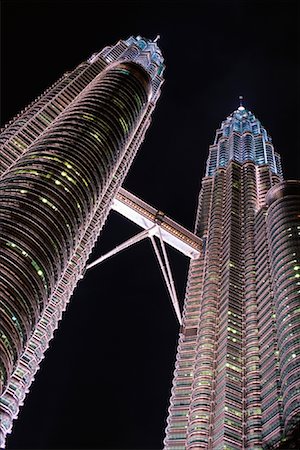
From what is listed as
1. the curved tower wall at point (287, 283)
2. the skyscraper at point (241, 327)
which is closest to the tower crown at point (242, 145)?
the skyscraper at point (241, 327)

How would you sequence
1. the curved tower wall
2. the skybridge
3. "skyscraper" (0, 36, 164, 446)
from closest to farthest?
"skyscraper" (0, 36, 164, 446) → the curved tower wall → the skybridge

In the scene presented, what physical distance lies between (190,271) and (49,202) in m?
40.5

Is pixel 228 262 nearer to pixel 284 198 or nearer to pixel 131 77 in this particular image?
pixel 284 198

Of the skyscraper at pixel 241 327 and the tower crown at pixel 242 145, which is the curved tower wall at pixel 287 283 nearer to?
the skyscraper at pixel 241 327

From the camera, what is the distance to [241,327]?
2889 inches

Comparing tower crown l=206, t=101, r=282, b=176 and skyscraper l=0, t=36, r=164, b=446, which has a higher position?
tower crown l=206, t=101, r=282, b=176

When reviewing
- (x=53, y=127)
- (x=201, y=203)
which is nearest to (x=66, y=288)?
(x=53, y=127)

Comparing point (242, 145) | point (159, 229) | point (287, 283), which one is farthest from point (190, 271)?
point (242, 145)

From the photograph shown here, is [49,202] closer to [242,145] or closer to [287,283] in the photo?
[287,283]

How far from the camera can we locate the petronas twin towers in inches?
2051

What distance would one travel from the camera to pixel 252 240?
88.1m

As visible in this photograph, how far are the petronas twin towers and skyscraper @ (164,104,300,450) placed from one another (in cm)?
17

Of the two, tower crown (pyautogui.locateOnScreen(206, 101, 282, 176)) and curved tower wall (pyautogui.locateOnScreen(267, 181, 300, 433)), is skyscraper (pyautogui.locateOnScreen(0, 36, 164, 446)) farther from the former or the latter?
tower crown (pyautogui.locateOnScreen(206, 101, 282, 176))

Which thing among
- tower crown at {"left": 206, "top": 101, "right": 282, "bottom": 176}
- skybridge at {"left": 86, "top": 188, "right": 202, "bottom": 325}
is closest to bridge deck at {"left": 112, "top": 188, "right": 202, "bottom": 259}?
skybridge at {"left": 86, "top": 188, "right": 202, "bottom": 325}
